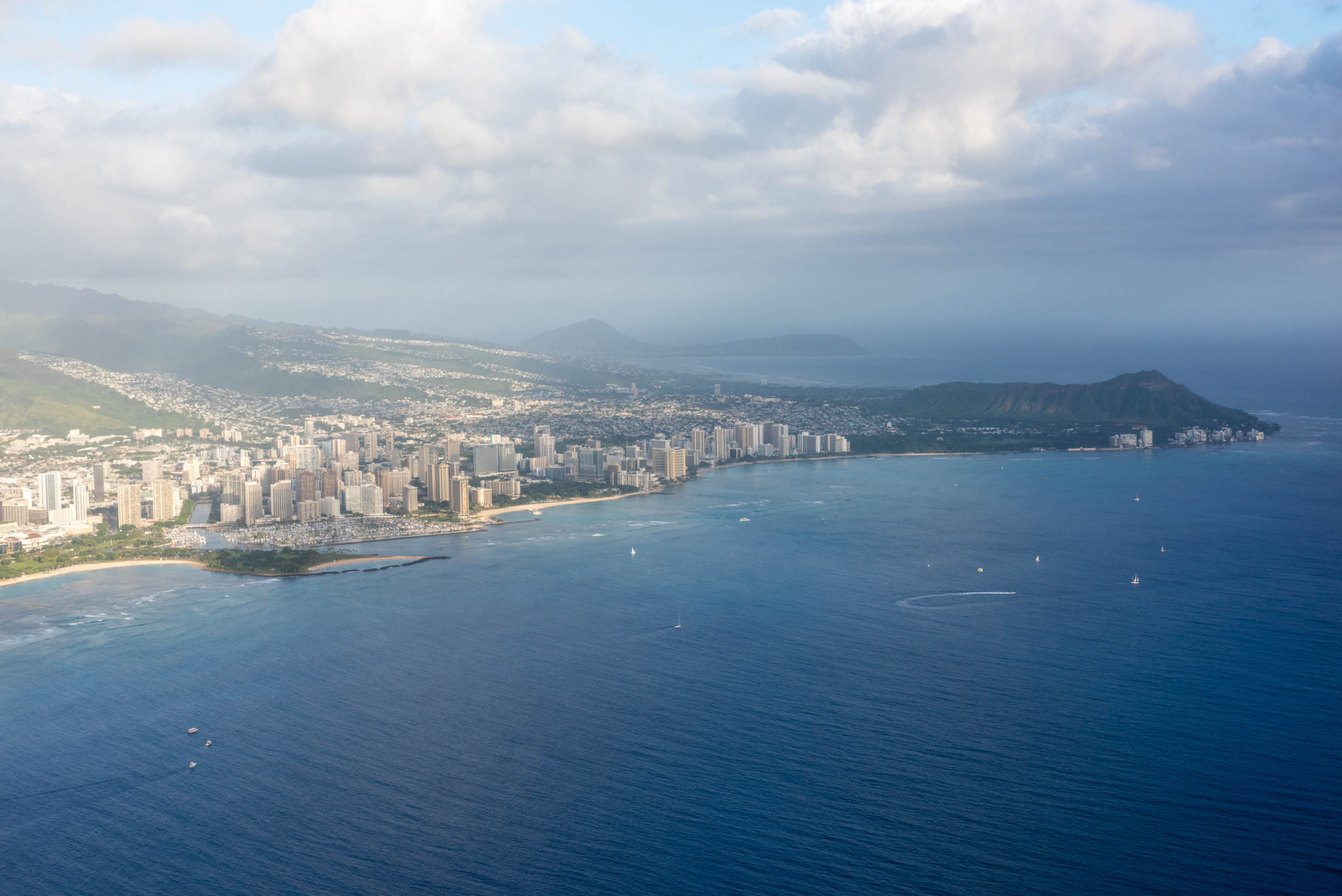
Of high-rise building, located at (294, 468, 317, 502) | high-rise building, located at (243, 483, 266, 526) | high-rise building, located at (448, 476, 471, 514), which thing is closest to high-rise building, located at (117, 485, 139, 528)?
high-rise building, located at (243, 483, 266, 526)

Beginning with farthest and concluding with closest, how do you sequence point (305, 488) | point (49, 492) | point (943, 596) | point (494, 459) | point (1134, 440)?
point (1134, 440) → point (494, 459) → point (305, 488) → point (49, 492) → point (943, 596)

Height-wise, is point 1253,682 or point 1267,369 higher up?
point 1267,369

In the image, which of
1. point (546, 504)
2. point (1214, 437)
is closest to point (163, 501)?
point (546, 504)

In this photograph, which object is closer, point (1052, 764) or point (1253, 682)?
point (1052, 764)

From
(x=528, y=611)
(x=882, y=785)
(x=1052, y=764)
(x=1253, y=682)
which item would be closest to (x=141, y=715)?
(x=528, y=611)

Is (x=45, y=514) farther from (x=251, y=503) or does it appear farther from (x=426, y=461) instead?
(x=426, y=461)

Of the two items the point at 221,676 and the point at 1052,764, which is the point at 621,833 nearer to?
the point at 1052,764

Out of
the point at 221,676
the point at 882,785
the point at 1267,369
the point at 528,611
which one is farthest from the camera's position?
the point at 1267,369

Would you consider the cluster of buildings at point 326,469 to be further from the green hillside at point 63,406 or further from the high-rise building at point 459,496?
the green hillside at point 63,406
